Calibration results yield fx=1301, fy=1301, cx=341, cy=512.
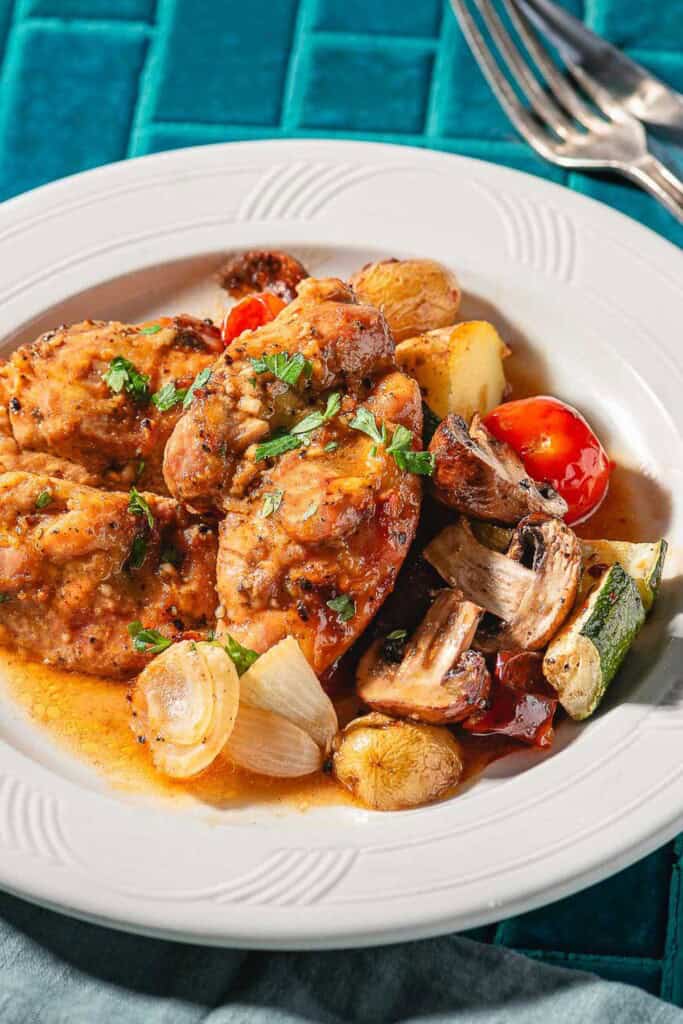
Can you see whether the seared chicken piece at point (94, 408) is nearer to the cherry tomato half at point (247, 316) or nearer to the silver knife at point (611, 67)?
the cherry tomato half at point (247, 316)

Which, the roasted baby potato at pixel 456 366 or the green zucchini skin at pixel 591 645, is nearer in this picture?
the green zucchini skin at pixel 591 645

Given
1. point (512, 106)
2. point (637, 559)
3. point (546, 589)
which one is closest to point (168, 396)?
point (546, 589)

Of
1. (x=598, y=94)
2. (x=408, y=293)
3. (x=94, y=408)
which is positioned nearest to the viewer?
(x=94, y=408)

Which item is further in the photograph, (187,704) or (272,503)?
(272,503)

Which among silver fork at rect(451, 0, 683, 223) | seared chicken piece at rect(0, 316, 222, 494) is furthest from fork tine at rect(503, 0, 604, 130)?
seared chicken piece at rect(0, 316, 222, 494)

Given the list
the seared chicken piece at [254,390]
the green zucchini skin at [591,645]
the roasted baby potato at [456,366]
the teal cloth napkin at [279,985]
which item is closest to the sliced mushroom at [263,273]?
the roasted baby potato at [456,366]

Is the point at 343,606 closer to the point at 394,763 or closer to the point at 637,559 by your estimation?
the point at 394,763

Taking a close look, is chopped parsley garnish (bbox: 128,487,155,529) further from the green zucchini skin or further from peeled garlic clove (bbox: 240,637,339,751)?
the green zucchini skin
